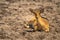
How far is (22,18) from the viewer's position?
2479 millimetres

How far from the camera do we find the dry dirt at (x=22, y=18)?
210 centimetres

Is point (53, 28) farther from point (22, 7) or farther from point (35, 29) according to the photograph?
point (22, 7)

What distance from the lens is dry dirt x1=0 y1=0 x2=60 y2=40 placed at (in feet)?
6.89

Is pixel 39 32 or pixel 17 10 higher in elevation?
pixel 17 10

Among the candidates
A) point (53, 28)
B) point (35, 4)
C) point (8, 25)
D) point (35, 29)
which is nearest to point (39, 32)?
point (35, 29)

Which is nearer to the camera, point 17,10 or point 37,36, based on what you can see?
point 37,36

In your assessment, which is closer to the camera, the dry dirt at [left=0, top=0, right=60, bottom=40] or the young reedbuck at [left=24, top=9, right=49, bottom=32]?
the dry dirt at [left=0, top=0, right=60, bottom=40]

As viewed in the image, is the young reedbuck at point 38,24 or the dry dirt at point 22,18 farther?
the young reedbuck at point 38,24

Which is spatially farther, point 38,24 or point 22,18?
point 22,18

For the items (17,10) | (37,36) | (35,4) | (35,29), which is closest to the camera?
(37,36)

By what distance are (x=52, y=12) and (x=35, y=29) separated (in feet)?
1.93

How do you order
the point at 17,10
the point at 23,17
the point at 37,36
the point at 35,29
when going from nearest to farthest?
the point at 37,36 < the point at 35,29 < the point at 23,17 < the point at 17,10

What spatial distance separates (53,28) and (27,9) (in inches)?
22.8

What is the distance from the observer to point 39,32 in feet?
7.16
